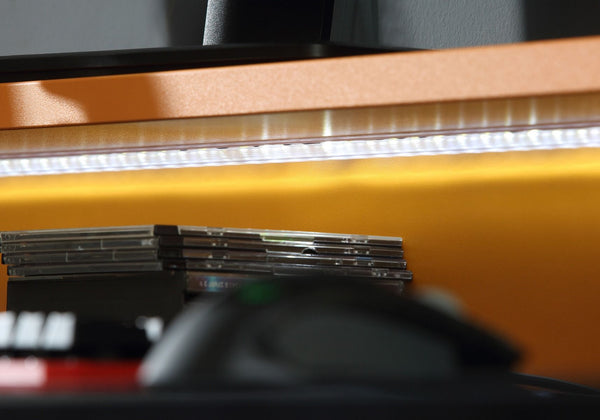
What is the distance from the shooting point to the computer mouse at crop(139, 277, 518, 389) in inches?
7.8

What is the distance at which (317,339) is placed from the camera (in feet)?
0.68

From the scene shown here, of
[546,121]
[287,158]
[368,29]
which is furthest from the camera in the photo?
[368,29]

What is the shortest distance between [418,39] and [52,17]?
0.57m

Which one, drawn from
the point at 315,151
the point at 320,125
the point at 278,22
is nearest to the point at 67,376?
the point at 320,125

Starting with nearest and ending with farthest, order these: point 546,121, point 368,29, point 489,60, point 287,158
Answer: point 489,60, point 546,121, point 287,158, point 368,29

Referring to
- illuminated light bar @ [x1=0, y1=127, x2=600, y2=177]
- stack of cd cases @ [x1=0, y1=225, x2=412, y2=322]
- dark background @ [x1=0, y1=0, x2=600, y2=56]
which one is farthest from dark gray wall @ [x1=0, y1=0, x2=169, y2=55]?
stack of cd cases @ [x1=0, y1=225, x2=412, y2=322]

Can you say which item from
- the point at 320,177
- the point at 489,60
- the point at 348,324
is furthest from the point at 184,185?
the point at 348,324

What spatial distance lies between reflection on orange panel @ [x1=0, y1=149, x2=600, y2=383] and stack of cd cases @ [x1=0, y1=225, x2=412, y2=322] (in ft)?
0.57

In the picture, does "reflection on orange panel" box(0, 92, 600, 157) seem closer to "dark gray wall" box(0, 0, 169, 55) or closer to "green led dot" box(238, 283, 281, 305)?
"dark gray wall" box(0, 0, 169, 55)

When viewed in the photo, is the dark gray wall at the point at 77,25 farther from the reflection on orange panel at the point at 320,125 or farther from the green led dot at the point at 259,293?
the green led dot at the point at 259,293

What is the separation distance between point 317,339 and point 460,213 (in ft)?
3.21

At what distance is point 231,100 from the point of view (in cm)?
72

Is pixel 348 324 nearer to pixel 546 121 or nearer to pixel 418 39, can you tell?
pixel 546 121

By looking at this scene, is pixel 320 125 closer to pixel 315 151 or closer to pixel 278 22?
pixel 315 151
